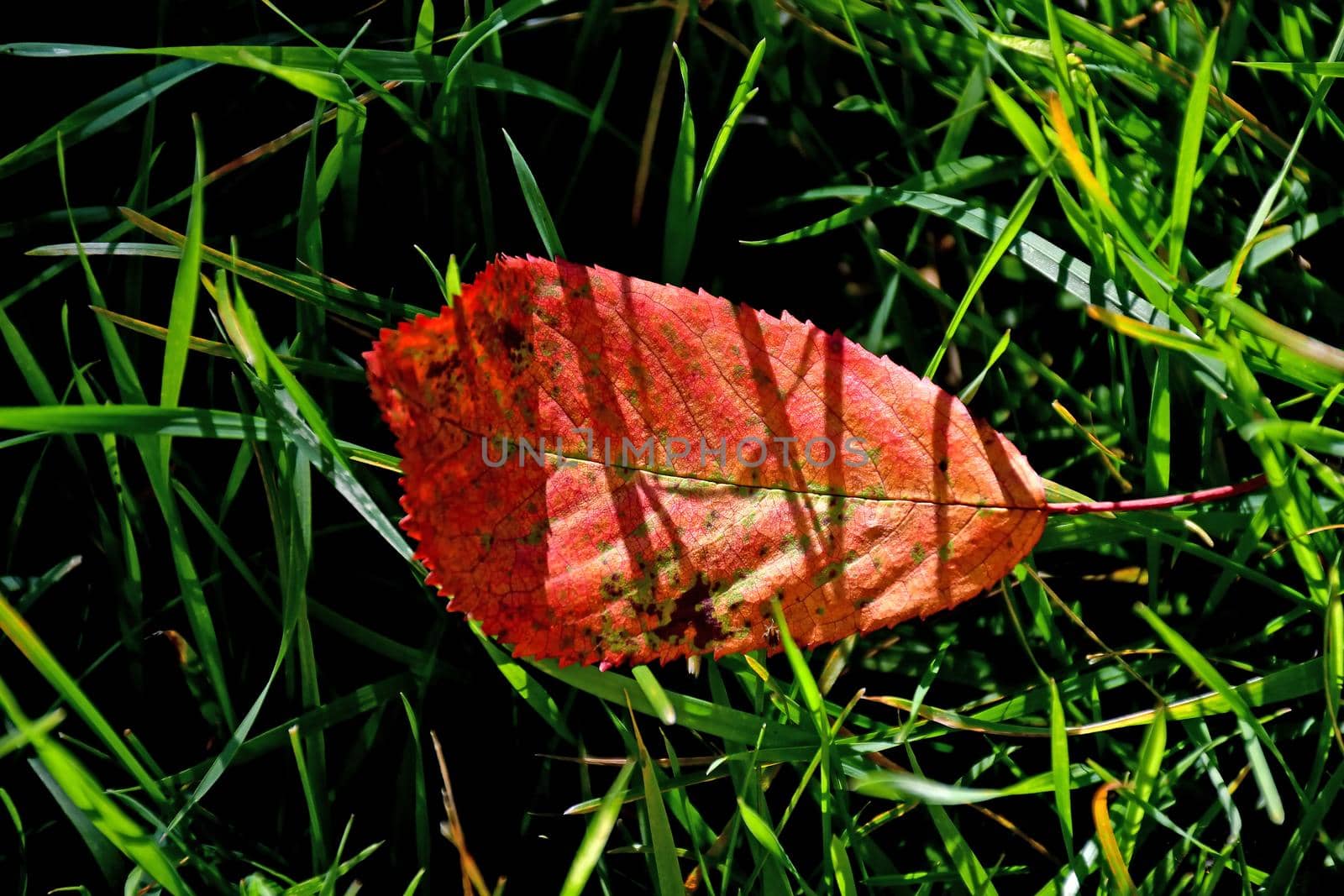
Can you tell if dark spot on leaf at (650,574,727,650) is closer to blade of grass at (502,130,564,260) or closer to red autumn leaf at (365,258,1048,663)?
red autumn leaf at (365,258,1048,663)

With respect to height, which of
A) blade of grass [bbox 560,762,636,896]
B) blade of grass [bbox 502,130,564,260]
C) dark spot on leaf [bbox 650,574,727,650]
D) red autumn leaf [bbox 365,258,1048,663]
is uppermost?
blade of grass [bbox 502,130,564,260]

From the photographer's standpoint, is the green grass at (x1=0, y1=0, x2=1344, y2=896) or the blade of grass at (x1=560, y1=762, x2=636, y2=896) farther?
the green grass at (x1=0, y1=0, x2=1344, y2=896)

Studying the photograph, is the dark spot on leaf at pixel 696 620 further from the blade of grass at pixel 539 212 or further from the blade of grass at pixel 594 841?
the blade of grass at pixel 539 212

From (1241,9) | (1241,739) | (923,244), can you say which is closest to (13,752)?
(923,244)

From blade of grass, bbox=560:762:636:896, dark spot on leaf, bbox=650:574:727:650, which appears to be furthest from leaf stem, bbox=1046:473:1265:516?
blade of grass, bbox=560:762:636:896

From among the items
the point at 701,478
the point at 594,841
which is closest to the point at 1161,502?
the point at 701,478

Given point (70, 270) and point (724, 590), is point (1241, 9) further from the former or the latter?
point (70, 270)

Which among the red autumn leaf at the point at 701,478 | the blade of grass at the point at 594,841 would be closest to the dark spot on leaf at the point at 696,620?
the red autumn leaf at the point at 701,478

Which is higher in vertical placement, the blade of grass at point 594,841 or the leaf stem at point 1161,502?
the leaf stem at point 1161,502
